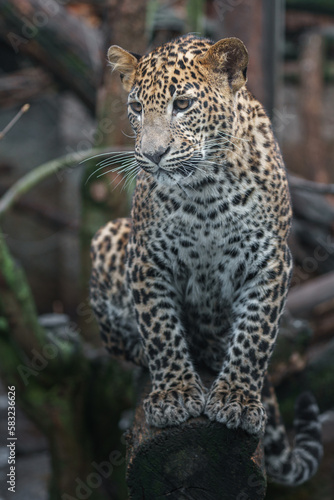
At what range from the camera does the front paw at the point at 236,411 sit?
3.61 m

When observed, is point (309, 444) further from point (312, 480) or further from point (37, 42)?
point (37, 42)

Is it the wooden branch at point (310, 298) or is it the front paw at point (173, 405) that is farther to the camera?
the wooden branch at point (310, 298)

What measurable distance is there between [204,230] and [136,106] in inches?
33.0

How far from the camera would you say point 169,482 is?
11.2ft

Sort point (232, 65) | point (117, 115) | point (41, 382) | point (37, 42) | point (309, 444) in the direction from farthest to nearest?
1. point (37, 42)
2. point (117, 115)
3. point (41, 382)
4. point (309, 444)
5. point (232, 65)

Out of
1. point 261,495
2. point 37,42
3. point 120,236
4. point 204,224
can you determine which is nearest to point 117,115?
point 37,42

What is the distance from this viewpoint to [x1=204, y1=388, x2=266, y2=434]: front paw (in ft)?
11.8

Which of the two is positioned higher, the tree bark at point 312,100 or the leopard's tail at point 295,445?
the tree bark at point 312,100

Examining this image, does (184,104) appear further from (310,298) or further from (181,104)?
(310,298)

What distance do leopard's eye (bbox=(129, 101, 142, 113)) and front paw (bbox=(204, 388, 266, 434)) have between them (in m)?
1.63

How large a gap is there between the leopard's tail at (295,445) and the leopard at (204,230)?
153mm

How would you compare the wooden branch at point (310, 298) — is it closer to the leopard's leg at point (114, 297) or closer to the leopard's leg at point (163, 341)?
the leopard's leg at point (114, 297)

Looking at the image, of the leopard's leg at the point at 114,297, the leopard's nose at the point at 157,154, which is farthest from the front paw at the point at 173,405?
the leopard's nose at the point at 157,154

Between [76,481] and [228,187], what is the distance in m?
4.54
